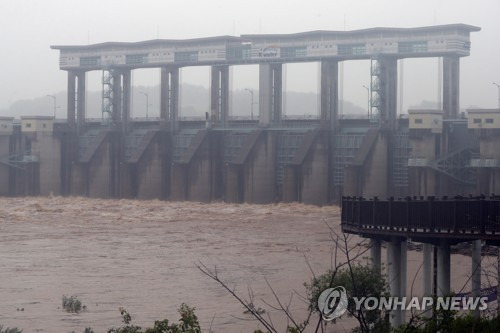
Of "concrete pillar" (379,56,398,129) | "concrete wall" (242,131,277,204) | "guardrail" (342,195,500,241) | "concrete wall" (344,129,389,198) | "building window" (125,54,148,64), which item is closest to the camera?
"guardrail" (342,195,500,241)

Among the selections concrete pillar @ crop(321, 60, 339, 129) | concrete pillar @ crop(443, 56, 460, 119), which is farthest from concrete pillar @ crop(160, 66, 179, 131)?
concrete pillar @ crop(443, 56, 460, 119)

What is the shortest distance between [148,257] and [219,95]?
29.5 meters

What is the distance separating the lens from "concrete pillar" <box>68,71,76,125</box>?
68562mm

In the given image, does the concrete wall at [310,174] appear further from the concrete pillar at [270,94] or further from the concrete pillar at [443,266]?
the concrete pillar at [443,266]

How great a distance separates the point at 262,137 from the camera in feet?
189

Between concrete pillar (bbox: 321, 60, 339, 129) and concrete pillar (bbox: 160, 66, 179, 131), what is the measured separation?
11179 millimetres

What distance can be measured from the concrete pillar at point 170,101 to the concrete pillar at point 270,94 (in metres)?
6.90

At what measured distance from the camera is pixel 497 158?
160 feet

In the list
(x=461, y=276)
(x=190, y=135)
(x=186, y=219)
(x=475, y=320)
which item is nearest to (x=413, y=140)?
(x=186, y=219)

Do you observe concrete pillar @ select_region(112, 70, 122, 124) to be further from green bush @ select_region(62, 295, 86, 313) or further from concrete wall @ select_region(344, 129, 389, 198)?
green bush @ select_region(62, 295, 86, 313)

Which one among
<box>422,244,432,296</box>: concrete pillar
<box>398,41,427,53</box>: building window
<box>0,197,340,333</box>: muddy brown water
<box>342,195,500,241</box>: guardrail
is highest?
<box>398,41,427,53</box>: building window

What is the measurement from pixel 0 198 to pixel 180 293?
44.3m

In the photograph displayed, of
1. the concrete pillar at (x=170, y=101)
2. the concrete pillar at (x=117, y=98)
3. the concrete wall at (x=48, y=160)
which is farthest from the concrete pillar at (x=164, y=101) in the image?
the concrete wall at (x=48, y=160)

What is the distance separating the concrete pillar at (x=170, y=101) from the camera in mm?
63312
